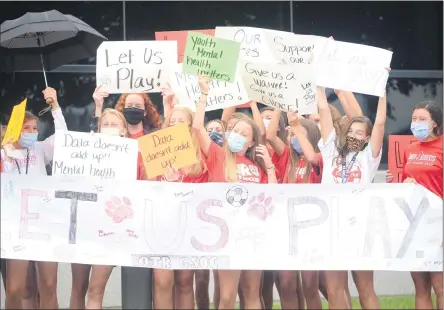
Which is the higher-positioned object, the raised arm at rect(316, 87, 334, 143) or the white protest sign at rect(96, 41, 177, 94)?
the white protest sign at rect(96, 41, 177, 94)

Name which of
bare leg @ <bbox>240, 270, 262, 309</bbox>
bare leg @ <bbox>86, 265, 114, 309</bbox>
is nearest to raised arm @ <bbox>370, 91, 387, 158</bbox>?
bare leg @ <bbox>240, 270, 262, 309</bbox>

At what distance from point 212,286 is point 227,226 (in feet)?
8.55

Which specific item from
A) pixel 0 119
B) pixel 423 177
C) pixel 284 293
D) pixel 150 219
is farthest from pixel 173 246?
pixel 0 119

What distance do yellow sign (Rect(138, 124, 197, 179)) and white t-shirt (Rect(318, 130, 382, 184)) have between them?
89 centimetres

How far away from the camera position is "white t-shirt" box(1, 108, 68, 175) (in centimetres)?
693

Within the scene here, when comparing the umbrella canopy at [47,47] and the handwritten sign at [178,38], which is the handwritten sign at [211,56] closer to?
the handwritten sign at [178,38]

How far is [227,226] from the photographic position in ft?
22.4

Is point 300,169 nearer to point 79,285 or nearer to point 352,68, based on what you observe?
point 352,68

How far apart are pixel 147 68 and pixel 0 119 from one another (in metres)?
2.49

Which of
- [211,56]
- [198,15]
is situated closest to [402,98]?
[198,15]

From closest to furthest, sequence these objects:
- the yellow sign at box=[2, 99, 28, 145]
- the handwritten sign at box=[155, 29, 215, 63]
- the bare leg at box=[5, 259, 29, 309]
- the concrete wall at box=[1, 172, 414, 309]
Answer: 1. the yellow sign at box=[2, 99, 28, 145]
2. the bare leg at box=[5, 259, 29, 309]
3. the handwritten sign at box=[155, 29, 215, 63]
4. the concrete wall at box=[1, 172, 414, 309]

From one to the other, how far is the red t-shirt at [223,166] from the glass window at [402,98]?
3.07 metres

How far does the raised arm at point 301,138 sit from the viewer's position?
6883mm

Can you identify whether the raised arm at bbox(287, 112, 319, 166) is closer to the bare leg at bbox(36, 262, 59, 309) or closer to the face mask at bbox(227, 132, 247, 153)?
the face mask at bbox(227, 132, 247, 153)
